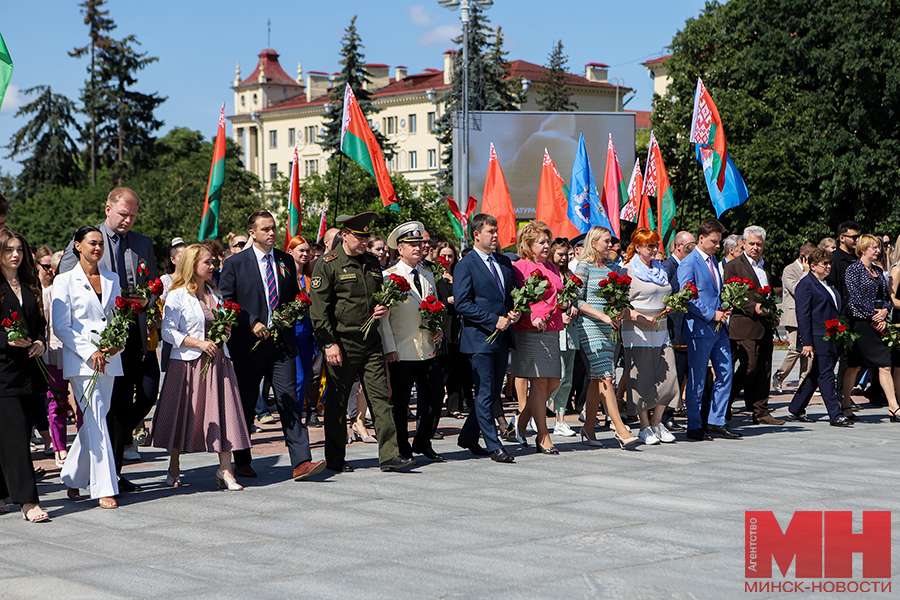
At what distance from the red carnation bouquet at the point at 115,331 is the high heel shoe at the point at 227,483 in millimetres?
1187

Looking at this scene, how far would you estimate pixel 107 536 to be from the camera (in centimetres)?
649

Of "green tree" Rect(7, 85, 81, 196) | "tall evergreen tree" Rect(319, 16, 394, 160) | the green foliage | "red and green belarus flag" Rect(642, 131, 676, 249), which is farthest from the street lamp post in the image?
"green tree" Rect(7, 85, 81, 196)

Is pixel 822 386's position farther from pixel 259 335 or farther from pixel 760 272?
pixel 259 335

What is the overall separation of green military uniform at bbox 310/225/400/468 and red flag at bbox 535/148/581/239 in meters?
9.48

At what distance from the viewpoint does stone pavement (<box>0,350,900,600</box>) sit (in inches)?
208

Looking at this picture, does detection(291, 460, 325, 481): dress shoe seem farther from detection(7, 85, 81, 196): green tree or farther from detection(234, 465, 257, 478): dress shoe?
detection(7, 85, 81, 196): green tree

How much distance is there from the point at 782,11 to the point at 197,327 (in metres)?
37.8

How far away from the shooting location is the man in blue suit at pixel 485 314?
9.27 meters

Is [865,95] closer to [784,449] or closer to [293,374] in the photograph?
[784,449]

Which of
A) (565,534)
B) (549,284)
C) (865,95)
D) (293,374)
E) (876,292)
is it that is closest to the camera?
(565,534)

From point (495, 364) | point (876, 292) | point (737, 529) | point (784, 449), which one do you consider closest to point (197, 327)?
point (495, 364)

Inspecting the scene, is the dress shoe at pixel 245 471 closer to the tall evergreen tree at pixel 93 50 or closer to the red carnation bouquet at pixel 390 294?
the red carnation bouquet at pixel 390 294

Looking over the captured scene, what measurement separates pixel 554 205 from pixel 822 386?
7312mm

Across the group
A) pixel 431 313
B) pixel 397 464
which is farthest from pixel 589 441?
pixel 397 464
